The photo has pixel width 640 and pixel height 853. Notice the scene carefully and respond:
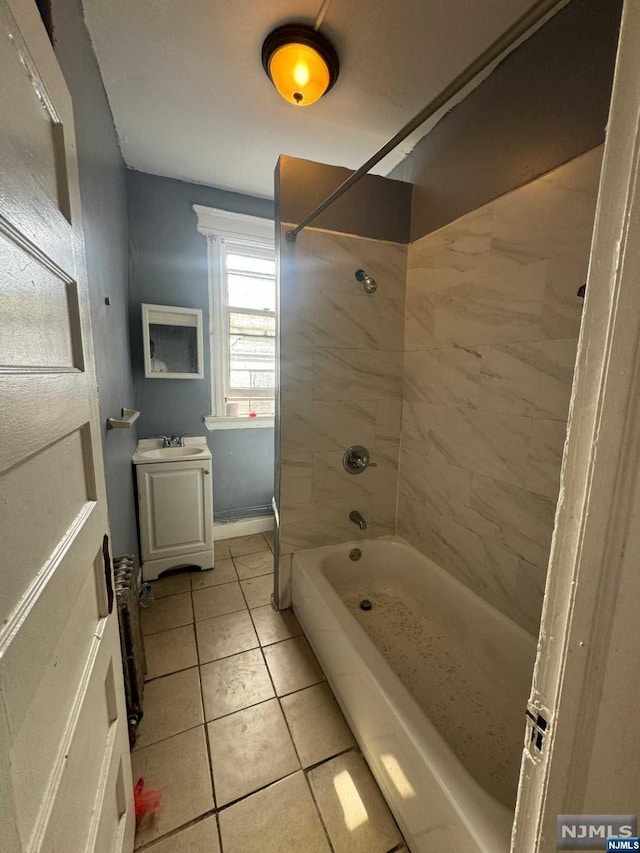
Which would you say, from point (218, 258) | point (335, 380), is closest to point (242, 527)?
point (335, 380)

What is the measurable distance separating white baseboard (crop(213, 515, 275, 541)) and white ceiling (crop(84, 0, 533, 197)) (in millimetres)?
2603

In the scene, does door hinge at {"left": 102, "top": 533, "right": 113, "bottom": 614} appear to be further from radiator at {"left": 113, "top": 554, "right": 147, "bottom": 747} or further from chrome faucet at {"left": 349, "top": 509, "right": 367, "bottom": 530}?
chrome faucet at {"left": 349, "top": 509, "right": 367, "bottom": 530}

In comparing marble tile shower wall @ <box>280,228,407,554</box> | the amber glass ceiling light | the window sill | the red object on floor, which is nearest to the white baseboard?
the window sill

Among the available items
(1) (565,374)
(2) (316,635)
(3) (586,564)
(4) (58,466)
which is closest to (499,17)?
(1) (565,374)

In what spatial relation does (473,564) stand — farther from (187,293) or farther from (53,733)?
(187,293)

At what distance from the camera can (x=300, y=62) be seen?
1.29m

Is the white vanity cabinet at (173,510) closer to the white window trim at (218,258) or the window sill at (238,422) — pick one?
the window sill at (238,422)

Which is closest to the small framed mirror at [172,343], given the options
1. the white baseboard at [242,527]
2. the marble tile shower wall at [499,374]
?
the white baseboard at [242,527]

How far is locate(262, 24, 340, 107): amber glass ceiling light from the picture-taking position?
4.06ft

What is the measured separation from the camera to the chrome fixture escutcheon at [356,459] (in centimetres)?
195

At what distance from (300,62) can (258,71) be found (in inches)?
9.5

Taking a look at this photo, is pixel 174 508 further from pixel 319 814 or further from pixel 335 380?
pixel 319 814

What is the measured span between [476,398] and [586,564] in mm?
1245

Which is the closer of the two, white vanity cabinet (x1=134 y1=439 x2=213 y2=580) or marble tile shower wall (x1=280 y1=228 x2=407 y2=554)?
marble tile shower wall (x1=280 y1=228 x2=407 y2=554)
